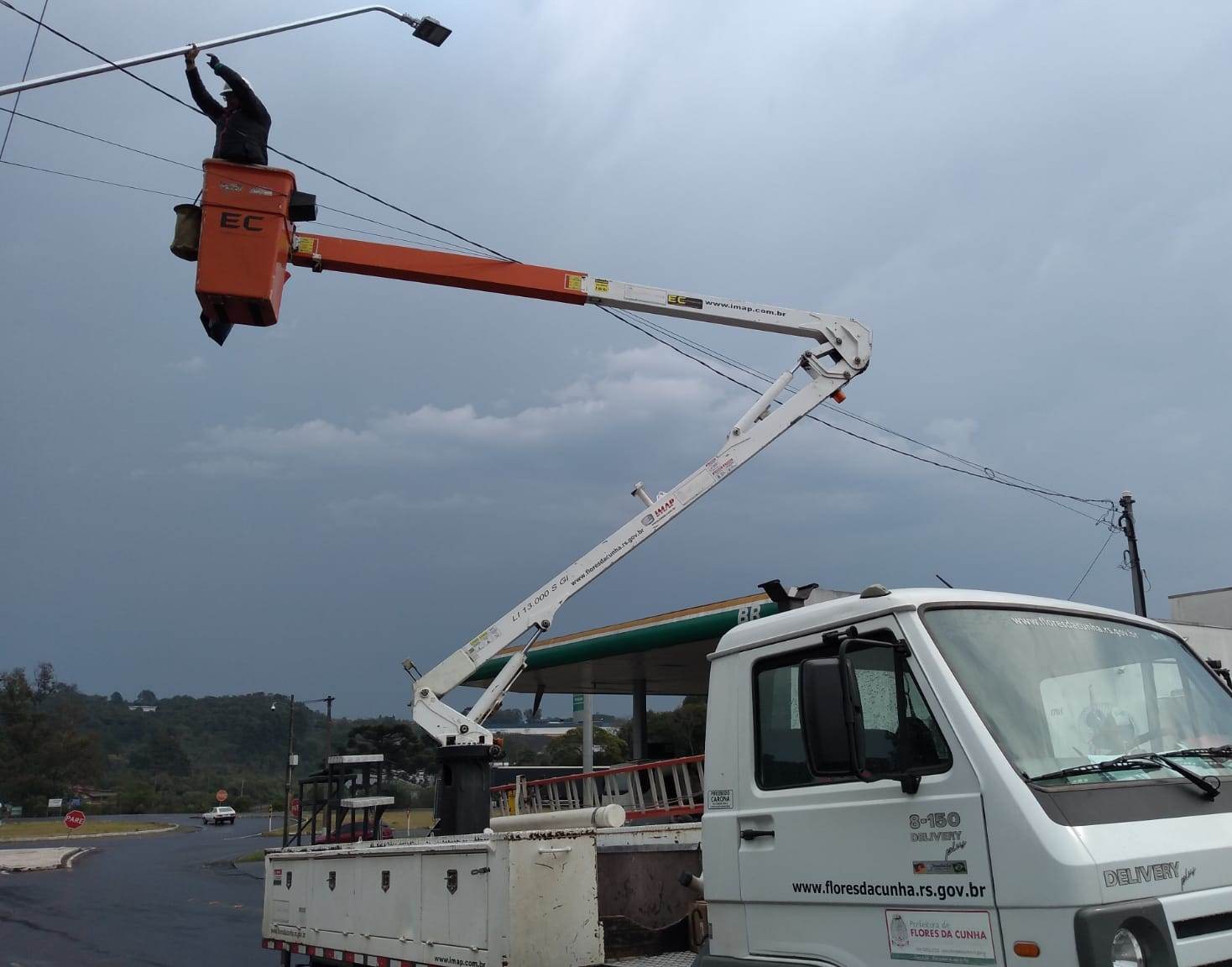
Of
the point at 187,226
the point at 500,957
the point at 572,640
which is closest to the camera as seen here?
the point at 500,957

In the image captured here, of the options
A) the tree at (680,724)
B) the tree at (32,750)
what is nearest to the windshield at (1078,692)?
the tree at (680,724)

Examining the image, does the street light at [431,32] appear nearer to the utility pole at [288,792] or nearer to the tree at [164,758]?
the utility pole at [288,792]

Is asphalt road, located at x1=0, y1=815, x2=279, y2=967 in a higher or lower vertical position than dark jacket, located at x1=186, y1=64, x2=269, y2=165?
lower

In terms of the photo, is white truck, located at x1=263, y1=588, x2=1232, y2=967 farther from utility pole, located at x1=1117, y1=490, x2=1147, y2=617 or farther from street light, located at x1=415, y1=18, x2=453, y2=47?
utility pole, located at x1=1117, y1=490, x2=1147, y2=617

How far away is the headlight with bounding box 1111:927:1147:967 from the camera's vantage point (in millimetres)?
3002

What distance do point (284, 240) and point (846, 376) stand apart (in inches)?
241

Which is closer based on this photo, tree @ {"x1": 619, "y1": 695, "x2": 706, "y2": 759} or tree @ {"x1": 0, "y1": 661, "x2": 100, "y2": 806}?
tree @ {"x1": 619, "y1": 695, "x2": 706, "y2": 759}

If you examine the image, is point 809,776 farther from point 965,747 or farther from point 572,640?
point 572,640

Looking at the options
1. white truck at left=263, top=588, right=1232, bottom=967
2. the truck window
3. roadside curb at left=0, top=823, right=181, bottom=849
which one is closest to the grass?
roadside curb at left=0, top=823, right=181, bottom=849

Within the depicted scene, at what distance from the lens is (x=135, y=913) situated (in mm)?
19297

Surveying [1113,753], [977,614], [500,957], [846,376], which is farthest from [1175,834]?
[846,376]

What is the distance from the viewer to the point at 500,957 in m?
4.95

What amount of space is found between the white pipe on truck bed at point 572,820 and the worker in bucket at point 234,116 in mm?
5169

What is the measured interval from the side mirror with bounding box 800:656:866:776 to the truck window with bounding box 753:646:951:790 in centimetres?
8
